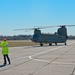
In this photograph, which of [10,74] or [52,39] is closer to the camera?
[10,74]

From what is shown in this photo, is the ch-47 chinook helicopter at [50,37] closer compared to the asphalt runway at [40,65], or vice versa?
the asphalt runway at [40,65]

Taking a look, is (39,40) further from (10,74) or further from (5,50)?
(10,74)

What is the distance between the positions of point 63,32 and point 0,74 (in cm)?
5431

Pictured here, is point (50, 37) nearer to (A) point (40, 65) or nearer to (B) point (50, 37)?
(B) point (50, 37)

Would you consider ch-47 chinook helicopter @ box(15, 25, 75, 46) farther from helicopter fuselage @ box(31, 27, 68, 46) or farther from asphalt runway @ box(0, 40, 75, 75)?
asphalt runway @ box(0, 40, 75, 75)

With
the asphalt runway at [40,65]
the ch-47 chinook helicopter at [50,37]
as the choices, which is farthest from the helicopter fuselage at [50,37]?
the asphalt runway at [40,65]

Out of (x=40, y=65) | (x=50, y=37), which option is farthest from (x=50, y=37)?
(x=40, y=65)

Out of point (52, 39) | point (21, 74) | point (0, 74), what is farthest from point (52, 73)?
point (52, 39)

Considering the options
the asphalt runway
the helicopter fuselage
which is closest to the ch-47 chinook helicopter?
the helicopter fuselage

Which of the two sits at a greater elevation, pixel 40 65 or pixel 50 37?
pixel 50 37

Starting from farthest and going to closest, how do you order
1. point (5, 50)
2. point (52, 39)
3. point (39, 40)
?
point (52, 39)
point (39, 40)
point (5, 50)

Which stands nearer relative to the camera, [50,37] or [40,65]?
[40,65]

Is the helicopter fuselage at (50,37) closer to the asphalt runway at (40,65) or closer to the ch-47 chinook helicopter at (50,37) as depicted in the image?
the ch-47 chinook helicopter at (50,37)

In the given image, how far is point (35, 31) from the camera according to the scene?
61.1m
